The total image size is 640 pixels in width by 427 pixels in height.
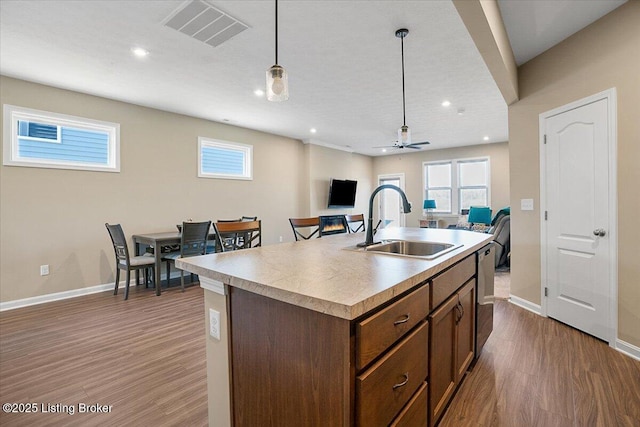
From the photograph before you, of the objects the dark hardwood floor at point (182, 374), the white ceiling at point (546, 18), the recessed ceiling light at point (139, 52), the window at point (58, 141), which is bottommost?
the dark hardwood floor at point (182, 374)

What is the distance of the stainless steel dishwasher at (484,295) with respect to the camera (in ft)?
7.10

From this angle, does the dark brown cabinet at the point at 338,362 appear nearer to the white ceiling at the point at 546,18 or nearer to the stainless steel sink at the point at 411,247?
the stainless steel sink at the point at 411,247

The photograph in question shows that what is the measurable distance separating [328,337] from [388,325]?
0.23 metres

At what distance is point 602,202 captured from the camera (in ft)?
8.44

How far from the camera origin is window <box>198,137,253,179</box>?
5.47 metres

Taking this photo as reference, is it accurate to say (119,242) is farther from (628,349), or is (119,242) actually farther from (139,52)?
(628,349)

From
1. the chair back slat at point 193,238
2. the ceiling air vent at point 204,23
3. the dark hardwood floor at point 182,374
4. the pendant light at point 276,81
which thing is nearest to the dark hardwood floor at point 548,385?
the dark hardwood floor at point 182,374

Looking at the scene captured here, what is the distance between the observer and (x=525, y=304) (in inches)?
134

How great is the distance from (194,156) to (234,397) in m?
4.74

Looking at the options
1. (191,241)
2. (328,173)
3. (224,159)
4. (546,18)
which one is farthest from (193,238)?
(546,18)

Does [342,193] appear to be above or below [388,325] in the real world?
above

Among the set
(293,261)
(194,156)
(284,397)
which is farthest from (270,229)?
(284,397)

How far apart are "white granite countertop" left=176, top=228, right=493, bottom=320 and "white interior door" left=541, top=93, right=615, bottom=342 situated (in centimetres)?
173

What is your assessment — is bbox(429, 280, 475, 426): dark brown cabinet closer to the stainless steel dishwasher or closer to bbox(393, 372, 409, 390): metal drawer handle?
the stainless steel dishwasher
